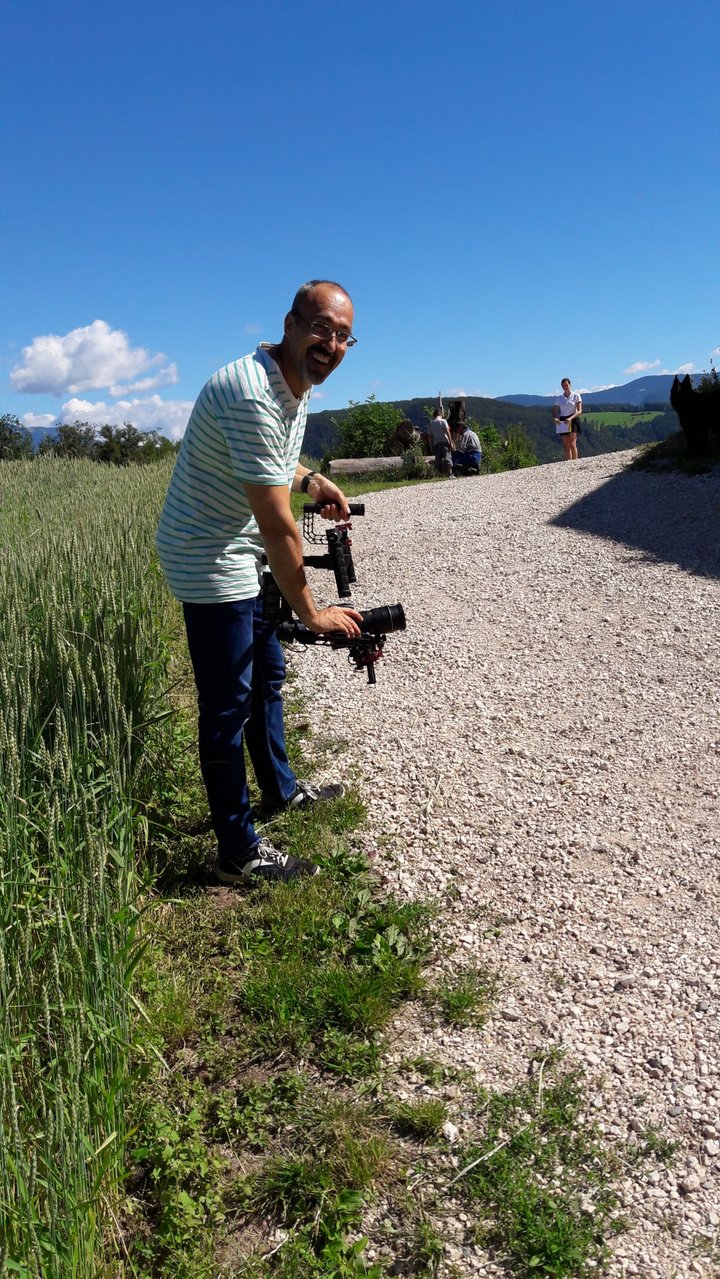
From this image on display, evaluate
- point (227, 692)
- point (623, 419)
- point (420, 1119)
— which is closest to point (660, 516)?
point (227, 692)

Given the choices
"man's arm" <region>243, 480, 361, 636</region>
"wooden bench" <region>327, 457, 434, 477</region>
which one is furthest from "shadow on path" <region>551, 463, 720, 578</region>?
"wooden bench" <region>327, 457, 434, 477</region>

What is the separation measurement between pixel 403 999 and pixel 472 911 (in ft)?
2.09

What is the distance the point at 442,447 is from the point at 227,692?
1647 cm

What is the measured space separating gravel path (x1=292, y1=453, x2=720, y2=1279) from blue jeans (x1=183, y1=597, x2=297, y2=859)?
78cm

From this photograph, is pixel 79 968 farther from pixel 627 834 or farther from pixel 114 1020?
pixel 627 834

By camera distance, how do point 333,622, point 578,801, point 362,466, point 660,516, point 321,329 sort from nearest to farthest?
1. point 321,329
2. point 333,622
3. point 578,801
4. point 660,516
5. point 362,466

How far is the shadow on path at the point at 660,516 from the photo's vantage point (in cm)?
884

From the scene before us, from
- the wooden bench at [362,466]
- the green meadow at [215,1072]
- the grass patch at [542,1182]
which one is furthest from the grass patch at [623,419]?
the grass patch at [542,1182]

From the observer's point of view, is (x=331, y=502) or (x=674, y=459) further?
(x=674, y=459)

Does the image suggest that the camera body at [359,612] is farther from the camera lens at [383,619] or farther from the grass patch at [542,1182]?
the grass patch at [542,1182]

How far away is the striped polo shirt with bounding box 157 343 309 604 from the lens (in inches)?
114

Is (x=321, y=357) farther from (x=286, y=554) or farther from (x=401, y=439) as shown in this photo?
(x=401, y=439)

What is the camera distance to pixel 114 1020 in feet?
7.41

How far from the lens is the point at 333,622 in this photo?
3160 millimetres
